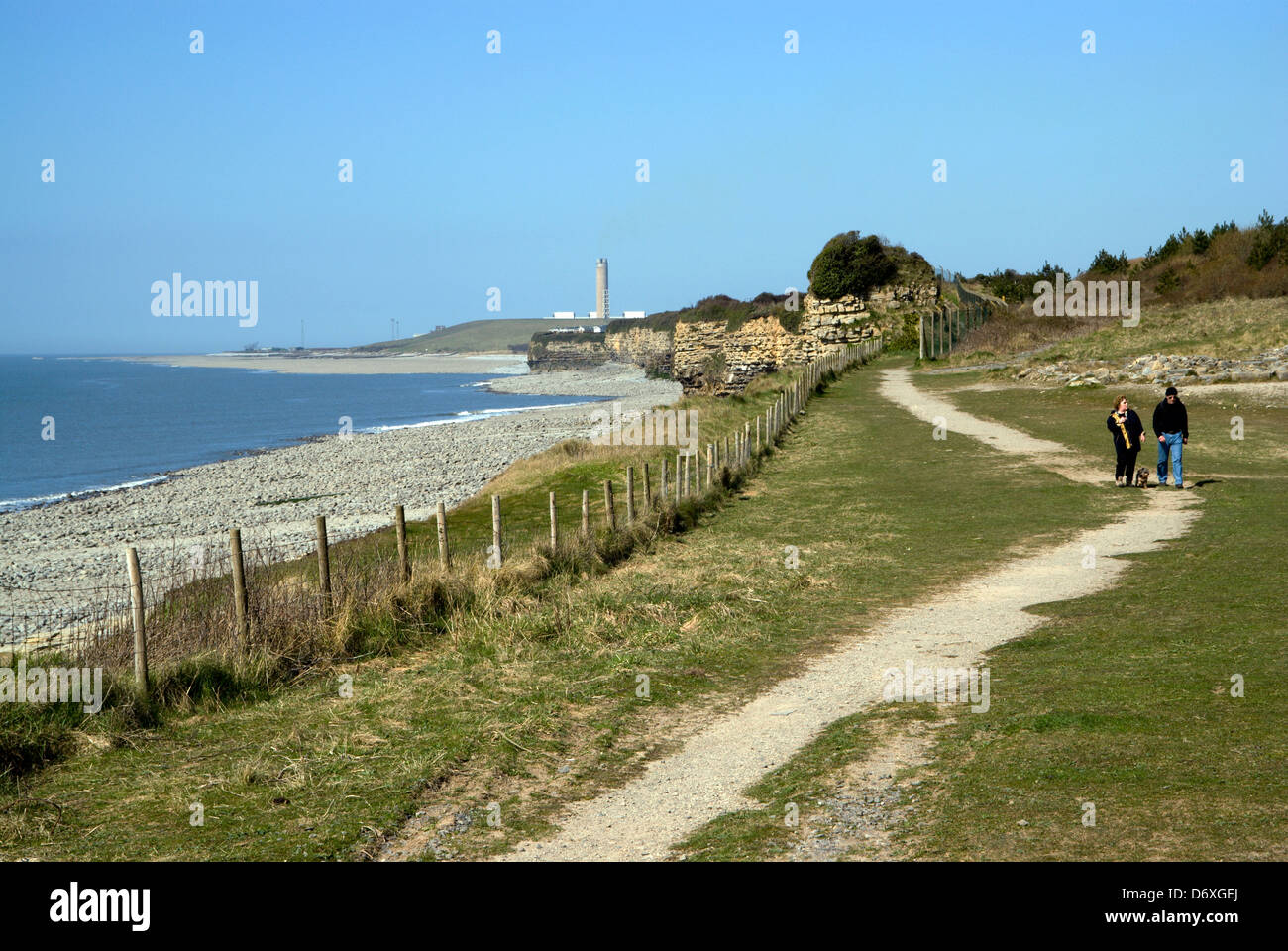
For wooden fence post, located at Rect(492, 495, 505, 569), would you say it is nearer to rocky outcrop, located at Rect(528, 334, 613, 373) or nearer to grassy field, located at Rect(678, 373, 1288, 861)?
grassy field, located at Rect(678, 373, 1288, 861)

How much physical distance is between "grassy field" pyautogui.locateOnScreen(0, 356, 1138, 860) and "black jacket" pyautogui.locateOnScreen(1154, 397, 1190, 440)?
2.68 meters

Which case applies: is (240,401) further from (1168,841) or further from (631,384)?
(1168,841)

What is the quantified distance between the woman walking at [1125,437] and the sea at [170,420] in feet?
139

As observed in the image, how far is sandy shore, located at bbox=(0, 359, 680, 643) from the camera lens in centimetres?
3092

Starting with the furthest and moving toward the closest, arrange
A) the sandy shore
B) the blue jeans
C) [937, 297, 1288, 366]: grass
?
[937, 297, 1288, 366]: grass < the sandy shore < the blue jeans

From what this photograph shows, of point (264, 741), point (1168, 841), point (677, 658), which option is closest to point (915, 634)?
point (677, 658)

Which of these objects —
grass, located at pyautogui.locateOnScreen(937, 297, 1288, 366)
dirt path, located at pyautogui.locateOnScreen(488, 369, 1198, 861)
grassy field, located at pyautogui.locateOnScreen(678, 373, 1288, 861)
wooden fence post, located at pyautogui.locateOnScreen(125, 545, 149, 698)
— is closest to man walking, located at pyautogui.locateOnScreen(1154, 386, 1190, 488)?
dirt path, located at pyautogui.locateOnScreen(488, 369, 1198, 861)

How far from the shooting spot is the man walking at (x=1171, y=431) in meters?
20.7

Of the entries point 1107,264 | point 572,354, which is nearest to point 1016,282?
point 1107,264

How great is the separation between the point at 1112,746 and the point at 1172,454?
16.0m

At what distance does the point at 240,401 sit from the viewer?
Result: 120125mm

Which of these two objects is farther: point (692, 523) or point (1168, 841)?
point (692, 523)
